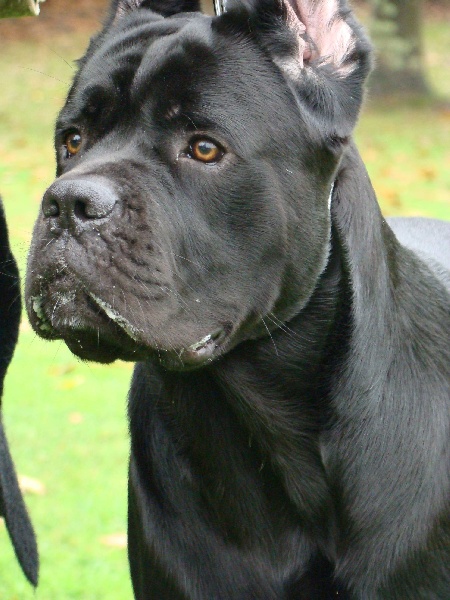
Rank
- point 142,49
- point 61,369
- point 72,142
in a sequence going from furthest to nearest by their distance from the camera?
point 61,369
point 72,142
point 142,49

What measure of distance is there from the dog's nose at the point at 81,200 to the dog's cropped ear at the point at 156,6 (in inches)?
41.9

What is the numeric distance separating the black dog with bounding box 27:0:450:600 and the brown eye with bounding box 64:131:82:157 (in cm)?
1

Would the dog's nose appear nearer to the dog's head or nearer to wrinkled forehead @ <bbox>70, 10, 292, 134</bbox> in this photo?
the dog's head

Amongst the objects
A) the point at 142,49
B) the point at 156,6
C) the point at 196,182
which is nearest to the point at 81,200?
the point at 196,182

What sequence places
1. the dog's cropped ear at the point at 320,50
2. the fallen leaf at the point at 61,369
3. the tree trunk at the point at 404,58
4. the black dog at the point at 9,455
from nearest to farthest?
the dog's cropped ear at the point at 320,50, the black dog at the point at 9,455, the fallen leaf at the point at 61,369, the tree trunk at the point at 404,58

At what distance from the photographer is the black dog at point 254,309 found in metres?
2.73

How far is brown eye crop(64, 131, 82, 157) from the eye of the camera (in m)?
3.11

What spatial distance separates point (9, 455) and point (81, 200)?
1.38 meters

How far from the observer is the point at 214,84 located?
286cm

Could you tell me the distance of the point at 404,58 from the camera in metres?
16.6

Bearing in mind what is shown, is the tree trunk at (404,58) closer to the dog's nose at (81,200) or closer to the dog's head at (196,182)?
the dog's head at (196,182)

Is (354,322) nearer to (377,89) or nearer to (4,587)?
(4,587)

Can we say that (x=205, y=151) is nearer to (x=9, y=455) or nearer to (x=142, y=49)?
(x=142, y=49)

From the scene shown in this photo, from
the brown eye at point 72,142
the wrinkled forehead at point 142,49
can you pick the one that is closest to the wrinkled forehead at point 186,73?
the wrinkled forehead at point 142,49
